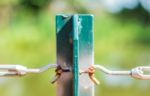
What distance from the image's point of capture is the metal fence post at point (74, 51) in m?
0.79

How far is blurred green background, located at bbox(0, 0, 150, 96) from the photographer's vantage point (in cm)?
443

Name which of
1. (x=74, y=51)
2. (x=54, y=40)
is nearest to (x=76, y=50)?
(x=74, y=51)

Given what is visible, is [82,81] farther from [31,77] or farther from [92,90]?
[31,77]

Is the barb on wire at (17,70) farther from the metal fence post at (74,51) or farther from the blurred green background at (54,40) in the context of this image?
the blurred green background at (54,40)

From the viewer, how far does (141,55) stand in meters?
5.23

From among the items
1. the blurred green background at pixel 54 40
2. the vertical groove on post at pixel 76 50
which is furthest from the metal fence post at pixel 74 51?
the blurred green background at pixel 54 40

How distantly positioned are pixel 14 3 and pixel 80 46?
13.3ft

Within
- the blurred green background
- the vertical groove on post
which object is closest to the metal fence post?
the vertical groove on post

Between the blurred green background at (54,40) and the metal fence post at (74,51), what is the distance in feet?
10.5

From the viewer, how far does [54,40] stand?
4.58m

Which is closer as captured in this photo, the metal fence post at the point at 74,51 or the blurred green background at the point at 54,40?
the metal fence post at the point at 74,51

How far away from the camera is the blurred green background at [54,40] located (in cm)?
443

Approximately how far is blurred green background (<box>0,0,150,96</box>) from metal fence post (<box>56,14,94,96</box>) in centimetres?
320

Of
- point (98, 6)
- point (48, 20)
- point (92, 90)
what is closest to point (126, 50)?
point (98, 6)
